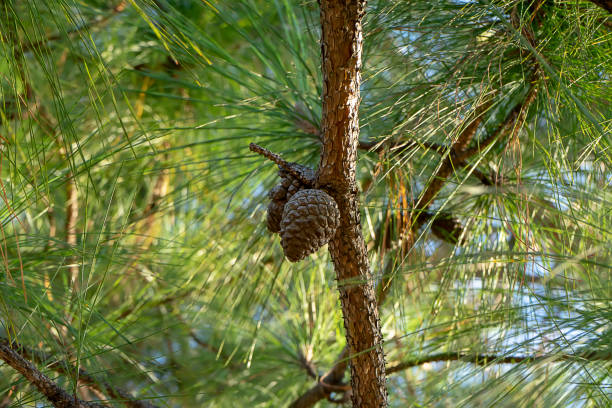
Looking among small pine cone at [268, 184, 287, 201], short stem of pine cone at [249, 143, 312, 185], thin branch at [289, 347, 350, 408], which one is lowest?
thin branch at [289, 347, 350, 408]

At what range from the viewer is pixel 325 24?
18.4 inches

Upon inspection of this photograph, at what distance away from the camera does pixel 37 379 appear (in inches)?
18.0

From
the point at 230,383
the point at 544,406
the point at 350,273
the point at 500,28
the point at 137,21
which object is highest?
the point at 137,21

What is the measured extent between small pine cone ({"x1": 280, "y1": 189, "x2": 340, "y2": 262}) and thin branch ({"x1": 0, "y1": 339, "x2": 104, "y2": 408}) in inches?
8.3

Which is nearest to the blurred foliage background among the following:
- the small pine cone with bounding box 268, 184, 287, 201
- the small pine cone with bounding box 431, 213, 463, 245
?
the small pine cone with bounding box 431, 213, 463, 245

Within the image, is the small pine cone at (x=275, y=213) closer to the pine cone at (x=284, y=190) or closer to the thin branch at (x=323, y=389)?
the pine cone at (x=284, y=190)

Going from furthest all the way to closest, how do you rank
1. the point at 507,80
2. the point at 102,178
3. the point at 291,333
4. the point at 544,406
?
the point at 102,178, the point at 291,333, the point at 507,80, the point at 544,406

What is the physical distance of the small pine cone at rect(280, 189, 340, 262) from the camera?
47cm

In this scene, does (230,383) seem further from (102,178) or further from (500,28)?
(500,28)

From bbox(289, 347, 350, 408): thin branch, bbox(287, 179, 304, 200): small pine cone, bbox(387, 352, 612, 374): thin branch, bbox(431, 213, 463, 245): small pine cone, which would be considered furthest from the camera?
bbox(289, 347, 350, 408): thin branch

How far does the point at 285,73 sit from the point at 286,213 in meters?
0.37

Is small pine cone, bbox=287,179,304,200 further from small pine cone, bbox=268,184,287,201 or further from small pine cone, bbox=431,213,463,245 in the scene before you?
small pine cone, bbox=431,213,463,245

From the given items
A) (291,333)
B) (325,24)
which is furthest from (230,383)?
(325,24)

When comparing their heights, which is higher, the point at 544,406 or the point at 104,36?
the point at 104,36
